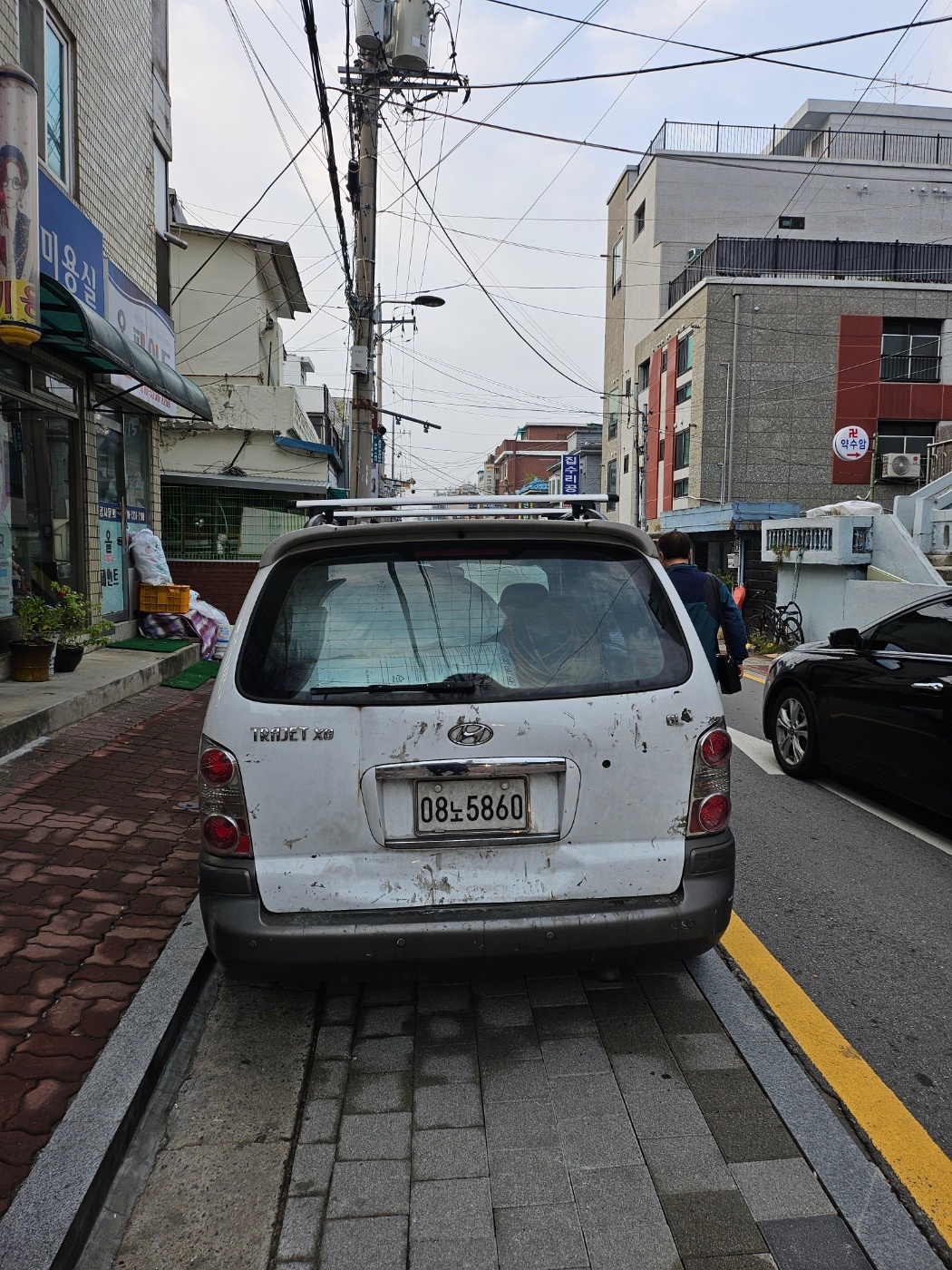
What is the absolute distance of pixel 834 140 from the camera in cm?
3959

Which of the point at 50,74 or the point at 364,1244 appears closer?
the point at 364,1244

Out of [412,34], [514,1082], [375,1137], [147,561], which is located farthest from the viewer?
[412,34]

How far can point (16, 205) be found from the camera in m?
6.09

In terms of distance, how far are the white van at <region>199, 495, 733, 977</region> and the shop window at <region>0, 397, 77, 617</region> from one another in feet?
20.7

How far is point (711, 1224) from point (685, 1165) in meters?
0.21

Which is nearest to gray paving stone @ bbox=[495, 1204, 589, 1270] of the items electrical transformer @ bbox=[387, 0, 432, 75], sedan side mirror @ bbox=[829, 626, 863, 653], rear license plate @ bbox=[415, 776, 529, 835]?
rear license plate @ bbox=[415, 776, 529, 835]

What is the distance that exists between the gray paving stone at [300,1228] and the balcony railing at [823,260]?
33619mm

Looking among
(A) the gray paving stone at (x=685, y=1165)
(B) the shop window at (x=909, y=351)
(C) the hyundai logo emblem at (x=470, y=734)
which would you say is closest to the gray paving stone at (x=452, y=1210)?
(A) the gray paving stone at (x=685, y=1165)

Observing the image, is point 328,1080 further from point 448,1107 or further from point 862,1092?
point 862,1092

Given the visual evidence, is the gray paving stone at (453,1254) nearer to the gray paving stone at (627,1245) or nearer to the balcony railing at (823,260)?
the gray paving stone at (627,1245)

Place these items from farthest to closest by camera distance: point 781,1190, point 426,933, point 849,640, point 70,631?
point 70,631, point 849,640, point 426,933, point 781,1190

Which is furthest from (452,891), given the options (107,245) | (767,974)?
(107,245)

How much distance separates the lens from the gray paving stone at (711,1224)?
2035mm

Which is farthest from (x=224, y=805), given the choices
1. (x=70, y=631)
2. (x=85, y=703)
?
(x=70, y=631)
